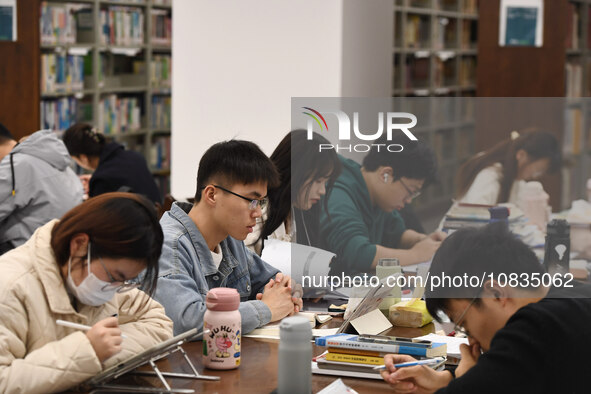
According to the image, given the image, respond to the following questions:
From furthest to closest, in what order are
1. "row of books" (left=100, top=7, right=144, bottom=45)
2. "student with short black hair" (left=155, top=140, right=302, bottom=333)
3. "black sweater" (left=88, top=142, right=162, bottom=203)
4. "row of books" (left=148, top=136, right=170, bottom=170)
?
1. "row of books" (left=148, top=136, right=170, bottom=170)
2. "row of books" (left=100, top=7, right=144, bottom=45)
3. "black sweater" (left=88, top=142, right=162, bottom=203)
4. "student with short black hair" (left=155, top=140, right=302, bottom=333)

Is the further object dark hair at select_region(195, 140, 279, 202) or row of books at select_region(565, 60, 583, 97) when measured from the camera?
row of books at select_region(565, 60, 583, 97)

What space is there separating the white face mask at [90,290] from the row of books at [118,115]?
15.9 feet

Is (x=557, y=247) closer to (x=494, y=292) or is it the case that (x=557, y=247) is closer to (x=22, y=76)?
(x=494, y=292)

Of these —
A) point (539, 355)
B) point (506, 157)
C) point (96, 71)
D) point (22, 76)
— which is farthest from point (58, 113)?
point (539, 355)

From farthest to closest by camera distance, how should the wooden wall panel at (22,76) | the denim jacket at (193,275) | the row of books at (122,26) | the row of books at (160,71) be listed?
the row of books at (160,71), the row of books at (122,26), the wooden wall panel at (22,76), the denim jacket at (193,275)

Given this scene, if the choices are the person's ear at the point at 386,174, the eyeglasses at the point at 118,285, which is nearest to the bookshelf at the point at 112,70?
the person's ear at the point at 386,174

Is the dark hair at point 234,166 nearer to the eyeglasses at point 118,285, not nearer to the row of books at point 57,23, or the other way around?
the eyeglasses at point 118,285

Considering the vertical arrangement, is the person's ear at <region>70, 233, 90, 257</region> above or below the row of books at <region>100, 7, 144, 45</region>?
below

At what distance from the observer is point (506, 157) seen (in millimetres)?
2107

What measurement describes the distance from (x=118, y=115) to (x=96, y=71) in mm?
453

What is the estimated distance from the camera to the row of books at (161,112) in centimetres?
702

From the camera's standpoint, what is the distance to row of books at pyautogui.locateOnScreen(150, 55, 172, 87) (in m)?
6.91

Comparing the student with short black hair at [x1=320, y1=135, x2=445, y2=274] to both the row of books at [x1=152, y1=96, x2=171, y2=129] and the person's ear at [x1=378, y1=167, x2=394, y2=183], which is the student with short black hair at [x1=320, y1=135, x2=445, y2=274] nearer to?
the person's ear at [x1=378, y1=167, x2=394, y2=183]

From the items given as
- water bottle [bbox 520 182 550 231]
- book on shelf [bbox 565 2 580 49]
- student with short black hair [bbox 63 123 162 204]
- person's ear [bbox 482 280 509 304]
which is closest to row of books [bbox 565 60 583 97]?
book on shelf [bbox 565 2 580 49]
